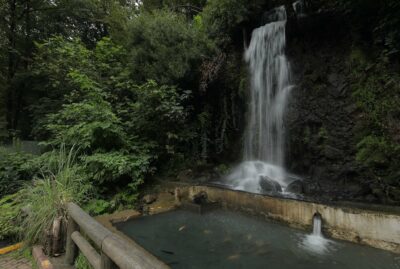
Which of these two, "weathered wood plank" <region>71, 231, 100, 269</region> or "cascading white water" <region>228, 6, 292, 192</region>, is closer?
"weathered wood plank" <region>71, 231, 100, 269</region>

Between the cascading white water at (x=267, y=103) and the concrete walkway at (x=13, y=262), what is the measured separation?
4.77m

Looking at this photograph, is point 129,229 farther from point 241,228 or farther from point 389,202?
point 389,202

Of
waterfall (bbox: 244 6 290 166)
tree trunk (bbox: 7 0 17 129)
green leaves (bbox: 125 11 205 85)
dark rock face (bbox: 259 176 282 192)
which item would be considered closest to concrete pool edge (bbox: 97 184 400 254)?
dark rock face (bbox: 259 176 282 192)

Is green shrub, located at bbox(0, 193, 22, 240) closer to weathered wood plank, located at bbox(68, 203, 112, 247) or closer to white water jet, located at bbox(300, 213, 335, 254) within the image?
weathered wood plank, located at bbox(68, 203, 112, 247)

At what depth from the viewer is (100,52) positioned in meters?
9.66

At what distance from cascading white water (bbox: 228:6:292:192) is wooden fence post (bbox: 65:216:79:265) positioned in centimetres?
446

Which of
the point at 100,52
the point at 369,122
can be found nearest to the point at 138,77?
the point at 100,52

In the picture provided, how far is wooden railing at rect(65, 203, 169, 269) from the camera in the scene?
1.71 m

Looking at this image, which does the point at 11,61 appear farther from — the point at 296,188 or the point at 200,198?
the point at 296,188

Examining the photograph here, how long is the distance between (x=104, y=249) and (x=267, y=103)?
647cm

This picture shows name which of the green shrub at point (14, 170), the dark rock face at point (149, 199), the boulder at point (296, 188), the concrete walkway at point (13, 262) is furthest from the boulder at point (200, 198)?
the green shrub at point (14, 170)

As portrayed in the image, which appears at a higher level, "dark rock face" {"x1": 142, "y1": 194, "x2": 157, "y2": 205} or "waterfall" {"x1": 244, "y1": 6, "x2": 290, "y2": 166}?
"waterfall" {"x1": 244, "y1": 6, "x2": 290, "y2": 166}

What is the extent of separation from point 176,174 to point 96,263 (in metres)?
4.85

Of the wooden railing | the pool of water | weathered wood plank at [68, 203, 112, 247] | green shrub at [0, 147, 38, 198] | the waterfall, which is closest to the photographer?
the wooden railing
